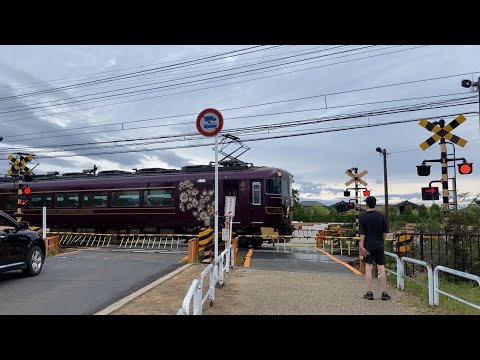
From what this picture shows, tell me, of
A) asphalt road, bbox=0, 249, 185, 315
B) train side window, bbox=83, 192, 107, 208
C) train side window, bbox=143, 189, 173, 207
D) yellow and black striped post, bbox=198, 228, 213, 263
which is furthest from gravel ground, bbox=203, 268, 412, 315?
train side window, bbox=83, 192, 107, 208

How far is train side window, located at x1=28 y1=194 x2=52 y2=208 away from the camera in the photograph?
20.7m

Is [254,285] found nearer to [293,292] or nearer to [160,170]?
[293,292]

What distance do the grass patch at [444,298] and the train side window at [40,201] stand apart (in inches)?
704

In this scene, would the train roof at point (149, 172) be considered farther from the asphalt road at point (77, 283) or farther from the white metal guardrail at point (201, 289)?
the white metal guardrail at point (201, 289)

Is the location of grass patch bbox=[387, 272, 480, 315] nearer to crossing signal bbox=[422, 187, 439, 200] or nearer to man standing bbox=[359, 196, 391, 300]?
man standing bbox=[359, 196, 391, 300]

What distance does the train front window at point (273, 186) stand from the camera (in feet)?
53.0

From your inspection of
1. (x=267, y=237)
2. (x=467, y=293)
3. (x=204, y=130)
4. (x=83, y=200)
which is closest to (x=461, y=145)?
(x=467, y=293)

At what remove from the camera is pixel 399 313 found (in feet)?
18.7

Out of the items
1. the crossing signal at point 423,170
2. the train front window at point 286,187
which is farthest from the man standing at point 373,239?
the train front window at point 286,187

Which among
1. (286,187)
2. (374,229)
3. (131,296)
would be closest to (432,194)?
(374,229)

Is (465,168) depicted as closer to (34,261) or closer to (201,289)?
(201,289)

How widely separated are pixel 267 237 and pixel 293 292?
9.21m

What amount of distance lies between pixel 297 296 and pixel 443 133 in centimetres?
664

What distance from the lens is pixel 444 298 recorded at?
6641mm
